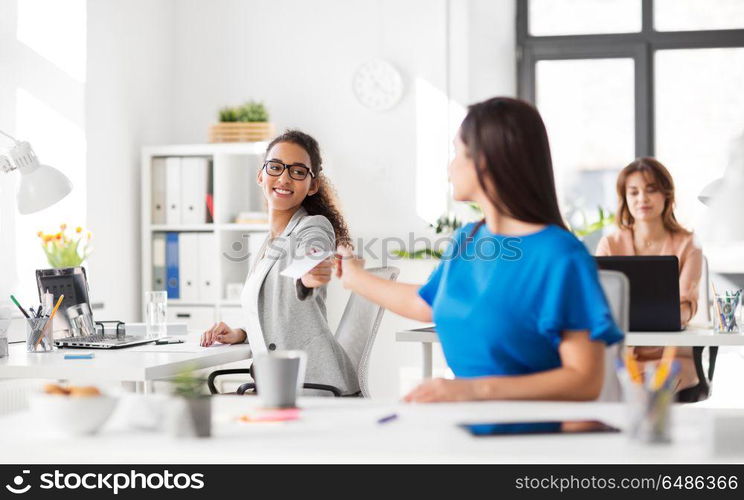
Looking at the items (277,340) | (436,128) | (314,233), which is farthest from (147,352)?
(436,128)

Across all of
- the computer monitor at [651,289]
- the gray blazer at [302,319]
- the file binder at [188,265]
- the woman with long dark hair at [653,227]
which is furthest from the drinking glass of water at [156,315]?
the file binder at [188,265]

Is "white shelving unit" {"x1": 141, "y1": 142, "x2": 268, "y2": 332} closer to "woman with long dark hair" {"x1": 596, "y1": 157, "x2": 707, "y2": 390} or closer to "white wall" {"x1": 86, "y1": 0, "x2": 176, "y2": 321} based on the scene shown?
"white wall" {"x1": 86, "y1": 0, "x2": 176, "y2": 321}

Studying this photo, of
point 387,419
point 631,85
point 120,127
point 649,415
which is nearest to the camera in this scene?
point 649,415

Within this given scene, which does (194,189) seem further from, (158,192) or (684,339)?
(684,339)

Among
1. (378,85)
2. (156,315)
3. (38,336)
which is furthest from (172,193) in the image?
(38,336)

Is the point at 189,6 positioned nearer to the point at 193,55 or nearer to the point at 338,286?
the point at 193,55

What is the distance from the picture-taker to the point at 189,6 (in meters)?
5.93

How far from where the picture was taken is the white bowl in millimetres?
1362

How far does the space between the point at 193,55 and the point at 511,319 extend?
4.61m

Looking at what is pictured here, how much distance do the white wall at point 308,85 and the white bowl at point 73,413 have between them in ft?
12.7

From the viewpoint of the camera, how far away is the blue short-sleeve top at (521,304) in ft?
5.52

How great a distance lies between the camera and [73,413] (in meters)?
1.36

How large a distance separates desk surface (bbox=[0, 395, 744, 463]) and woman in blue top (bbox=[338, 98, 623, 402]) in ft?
0.43

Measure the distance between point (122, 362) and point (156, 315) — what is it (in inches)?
25.8
